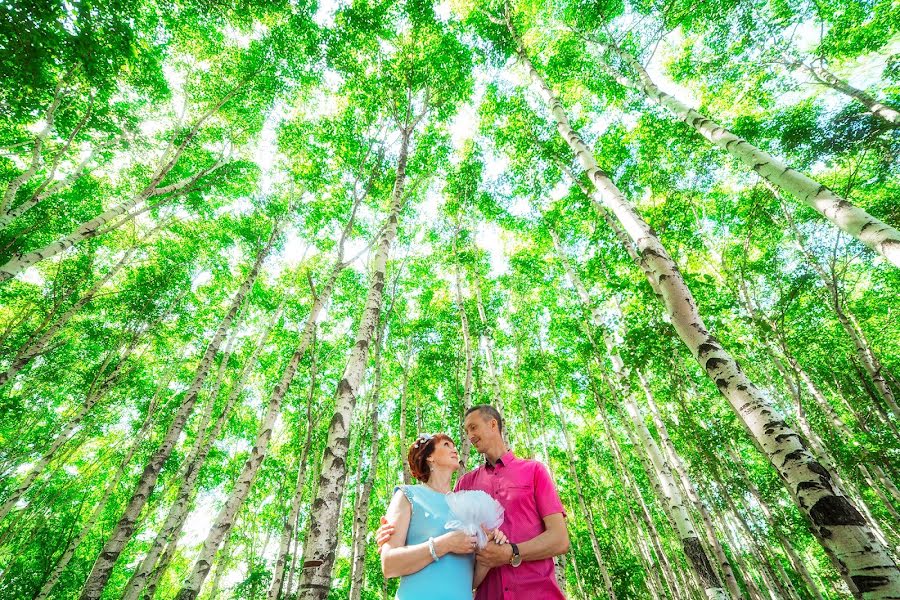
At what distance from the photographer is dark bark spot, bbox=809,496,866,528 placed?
257 centimetres

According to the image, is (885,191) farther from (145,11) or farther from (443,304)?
(145,11)

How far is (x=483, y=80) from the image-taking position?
12.9m

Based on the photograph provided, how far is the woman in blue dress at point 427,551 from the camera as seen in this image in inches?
72.9

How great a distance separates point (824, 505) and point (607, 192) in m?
4.57

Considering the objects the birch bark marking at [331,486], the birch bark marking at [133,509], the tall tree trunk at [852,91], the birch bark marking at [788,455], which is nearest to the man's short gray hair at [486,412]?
the birch bark marking at [331,486]

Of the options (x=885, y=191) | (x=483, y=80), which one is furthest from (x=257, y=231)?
(x=885, y=191)

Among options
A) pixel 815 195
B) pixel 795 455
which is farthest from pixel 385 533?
pixel 815 195

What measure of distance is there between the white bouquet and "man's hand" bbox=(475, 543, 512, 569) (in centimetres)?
4

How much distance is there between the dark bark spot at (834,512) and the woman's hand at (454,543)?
9.14ft

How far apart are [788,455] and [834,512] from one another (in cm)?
43

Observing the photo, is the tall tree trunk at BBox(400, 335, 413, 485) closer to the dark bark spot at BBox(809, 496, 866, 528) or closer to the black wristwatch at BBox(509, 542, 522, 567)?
the black wristwatch at BBox(509, 542, 522, 567)

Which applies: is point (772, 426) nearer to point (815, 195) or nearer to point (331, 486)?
point (815, 195)

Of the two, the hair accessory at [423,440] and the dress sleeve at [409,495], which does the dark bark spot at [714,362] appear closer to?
the hair accessory at [423,440]

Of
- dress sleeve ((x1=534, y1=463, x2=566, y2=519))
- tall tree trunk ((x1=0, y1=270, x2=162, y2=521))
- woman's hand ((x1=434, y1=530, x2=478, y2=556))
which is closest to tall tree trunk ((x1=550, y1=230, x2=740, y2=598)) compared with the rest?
dress sleeve ((x1=534, y1=463, x2=566, y2=519))
